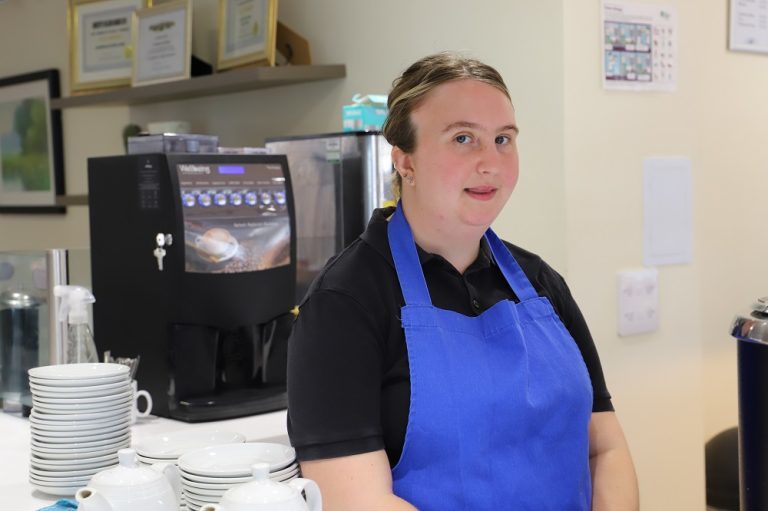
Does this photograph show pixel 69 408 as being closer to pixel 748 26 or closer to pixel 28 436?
pixel 28 436

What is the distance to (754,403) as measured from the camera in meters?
2.18

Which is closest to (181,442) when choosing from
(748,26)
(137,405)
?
(137,405)

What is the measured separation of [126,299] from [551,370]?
3.22ft

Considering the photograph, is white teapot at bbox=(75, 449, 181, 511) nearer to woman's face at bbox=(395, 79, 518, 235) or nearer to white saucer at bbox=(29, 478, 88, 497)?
white saucer at bbox=(29, 478, 88, 497)

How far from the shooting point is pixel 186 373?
2.12 m

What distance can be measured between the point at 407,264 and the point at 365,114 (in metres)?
1.24

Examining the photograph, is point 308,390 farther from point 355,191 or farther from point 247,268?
point 355,191

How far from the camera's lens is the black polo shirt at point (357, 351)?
1.56m

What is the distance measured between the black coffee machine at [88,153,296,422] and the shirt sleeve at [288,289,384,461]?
21.5 inches

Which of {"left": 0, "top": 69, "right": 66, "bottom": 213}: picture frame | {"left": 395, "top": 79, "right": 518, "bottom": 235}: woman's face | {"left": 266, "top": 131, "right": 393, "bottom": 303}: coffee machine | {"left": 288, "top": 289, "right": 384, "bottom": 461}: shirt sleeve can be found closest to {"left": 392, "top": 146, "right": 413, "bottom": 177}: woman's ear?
{"left": 395, "top": 79, "right": 518, "bottom": 235}: woman's face

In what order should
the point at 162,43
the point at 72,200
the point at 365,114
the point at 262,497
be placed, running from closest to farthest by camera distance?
1. the point at 262,497
2. the point at 365,114
3. the point at 162,43
4. the point at 72,200

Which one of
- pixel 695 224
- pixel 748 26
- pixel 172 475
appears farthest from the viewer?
pixel 748 26

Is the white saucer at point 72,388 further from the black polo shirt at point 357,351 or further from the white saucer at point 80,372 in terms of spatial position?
the black polo shirt at point 357,351

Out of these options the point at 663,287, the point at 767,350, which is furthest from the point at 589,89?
the point at 767,350
